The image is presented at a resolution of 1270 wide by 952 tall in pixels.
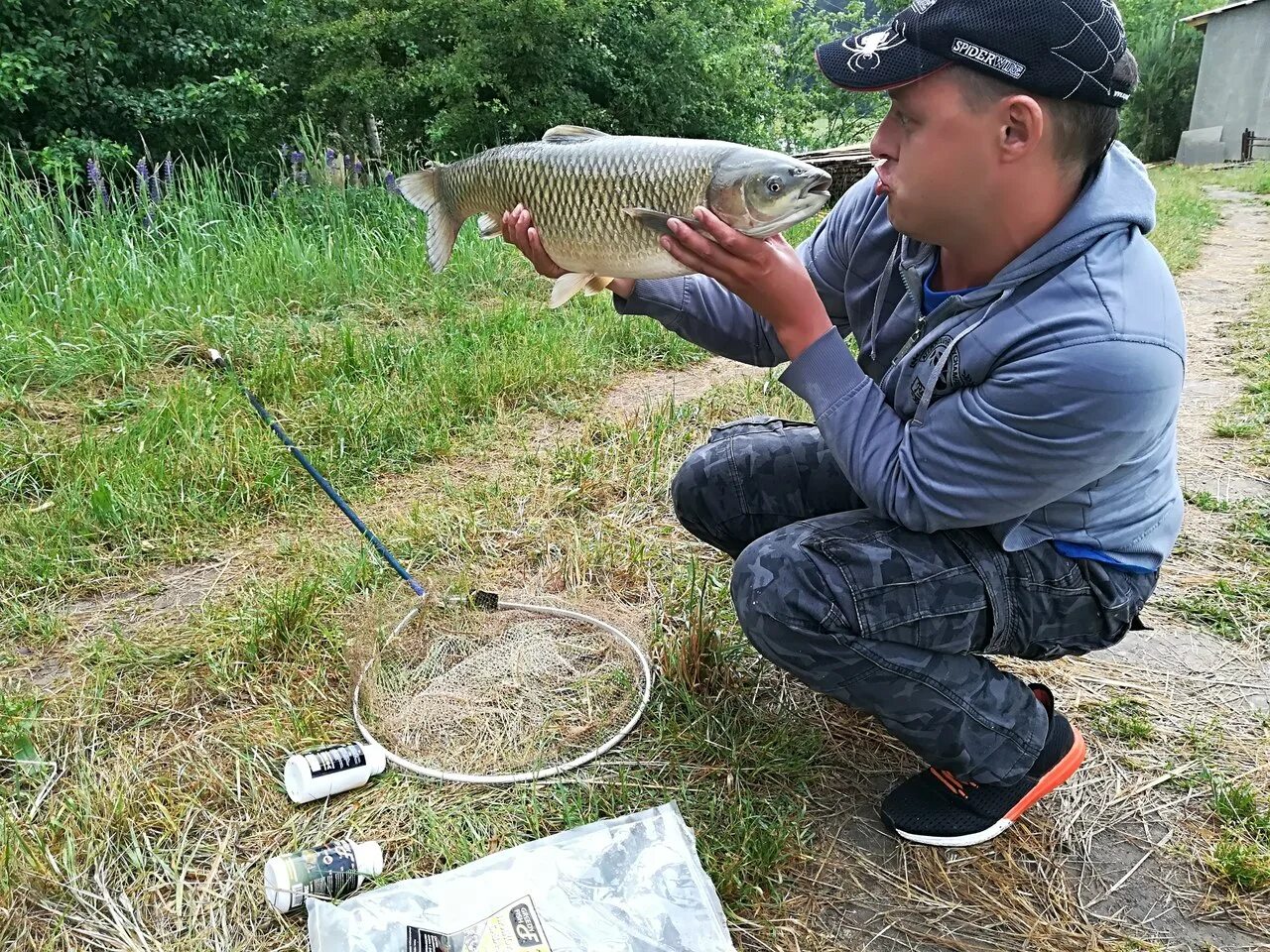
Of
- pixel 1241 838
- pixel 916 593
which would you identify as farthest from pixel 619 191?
pixel 1241 838

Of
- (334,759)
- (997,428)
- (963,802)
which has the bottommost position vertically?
(963,802)

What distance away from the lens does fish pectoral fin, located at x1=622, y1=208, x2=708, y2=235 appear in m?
1.73

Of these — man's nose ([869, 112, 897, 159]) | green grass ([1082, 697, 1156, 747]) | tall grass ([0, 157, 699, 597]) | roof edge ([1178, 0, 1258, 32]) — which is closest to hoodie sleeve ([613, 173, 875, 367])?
man's nose ([869, 112, 897, 159])

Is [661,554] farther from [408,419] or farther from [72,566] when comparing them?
[72,566]

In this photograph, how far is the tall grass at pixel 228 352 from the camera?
9.12 feet

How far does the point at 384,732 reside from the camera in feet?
6.57

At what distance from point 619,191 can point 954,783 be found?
1287 mm

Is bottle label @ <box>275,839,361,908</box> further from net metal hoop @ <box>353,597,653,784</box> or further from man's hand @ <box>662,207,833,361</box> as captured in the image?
man's hand @ <box>662,207,833,361</box>

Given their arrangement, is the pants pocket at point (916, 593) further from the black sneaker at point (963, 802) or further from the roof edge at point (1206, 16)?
the roof edge at point (1206, 16)

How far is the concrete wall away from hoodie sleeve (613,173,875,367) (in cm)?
2380

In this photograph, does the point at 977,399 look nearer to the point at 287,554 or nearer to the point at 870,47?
the point at 870,47

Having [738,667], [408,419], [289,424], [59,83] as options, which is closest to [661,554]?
[738,667]

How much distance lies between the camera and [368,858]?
166 centimetres

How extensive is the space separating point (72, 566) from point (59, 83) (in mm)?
6989
